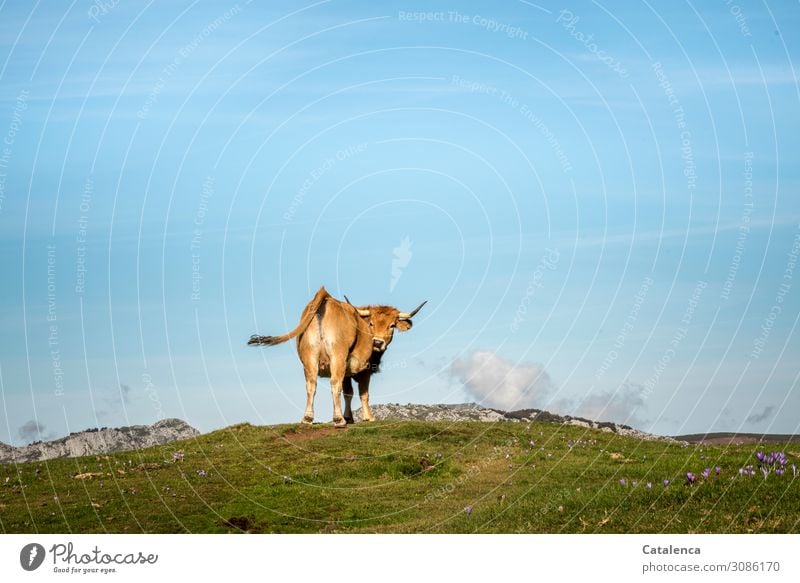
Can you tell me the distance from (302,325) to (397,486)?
7.52m

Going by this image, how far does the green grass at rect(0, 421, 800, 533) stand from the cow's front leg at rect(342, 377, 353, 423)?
1.73 meters

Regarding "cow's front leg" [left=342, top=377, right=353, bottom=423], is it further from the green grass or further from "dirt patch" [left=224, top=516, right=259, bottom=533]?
"dirt patch" [left=224, top=516, right=259, bottom=533]

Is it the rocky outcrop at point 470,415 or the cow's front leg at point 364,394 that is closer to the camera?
the cow's front leg at point 364,394

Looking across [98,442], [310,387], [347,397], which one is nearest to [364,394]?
[347,397]

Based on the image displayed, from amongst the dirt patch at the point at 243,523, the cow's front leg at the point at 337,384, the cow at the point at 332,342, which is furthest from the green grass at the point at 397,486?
the cow at the point at 332,342

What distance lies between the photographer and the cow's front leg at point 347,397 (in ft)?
105

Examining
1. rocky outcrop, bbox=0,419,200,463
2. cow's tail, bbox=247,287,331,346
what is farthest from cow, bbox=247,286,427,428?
rocky outcrop, bbox=0,419,200,463

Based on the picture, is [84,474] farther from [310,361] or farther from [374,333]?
[374,333]

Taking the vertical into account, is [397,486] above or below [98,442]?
below

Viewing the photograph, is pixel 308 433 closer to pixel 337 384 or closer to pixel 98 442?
pixel 337 384

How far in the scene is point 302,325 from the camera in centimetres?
3052

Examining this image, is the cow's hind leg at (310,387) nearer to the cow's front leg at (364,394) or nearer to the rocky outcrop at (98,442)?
the cow's front leg at (364,394)

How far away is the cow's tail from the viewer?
30.5 m

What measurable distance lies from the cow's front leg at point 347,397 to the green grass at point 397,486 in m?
1.73
